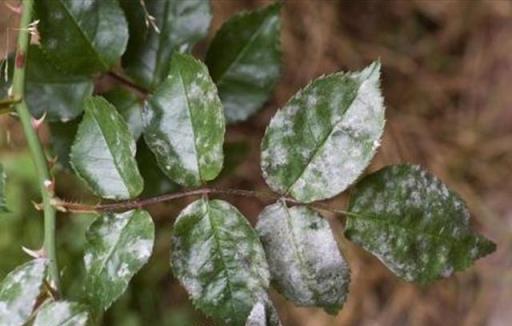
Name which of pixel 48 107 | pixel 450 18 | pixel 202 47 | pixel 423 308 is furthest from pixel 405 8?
pixel 48 107

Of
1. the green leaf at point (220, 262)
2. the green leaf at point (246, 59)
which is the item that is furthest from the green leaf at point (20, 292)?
the green leaf at point (246, 59)

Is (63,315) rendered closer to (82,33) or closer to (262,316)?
(262,316)

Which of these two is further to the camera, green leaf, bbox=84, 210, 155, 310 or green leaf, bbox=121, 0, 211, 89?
green leaf, bbox=121, 0, 211, 89

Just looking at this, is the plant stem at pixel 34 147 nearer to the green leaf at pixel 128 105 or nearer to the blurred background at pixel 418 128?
the green leaf at pixel 128 105

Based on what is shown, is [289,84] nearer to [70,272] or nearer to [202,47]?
[202,47]

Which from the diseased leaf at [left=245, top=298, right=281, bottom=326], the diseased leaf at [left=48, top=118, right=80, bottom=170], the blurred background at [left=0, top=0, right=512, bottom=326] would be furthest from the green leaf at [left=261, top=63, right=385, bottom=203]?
the blurred background at [left=0, top=0, right=512, bottom=326]

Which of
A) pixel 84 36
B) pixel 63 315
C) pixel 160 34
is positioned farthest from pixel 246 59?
pixel 63 315

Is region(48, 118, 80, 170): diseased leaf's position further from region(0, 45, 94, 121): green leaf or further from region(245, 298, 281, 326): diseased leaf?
region(245, 298, 281, 326): diseased leaf
